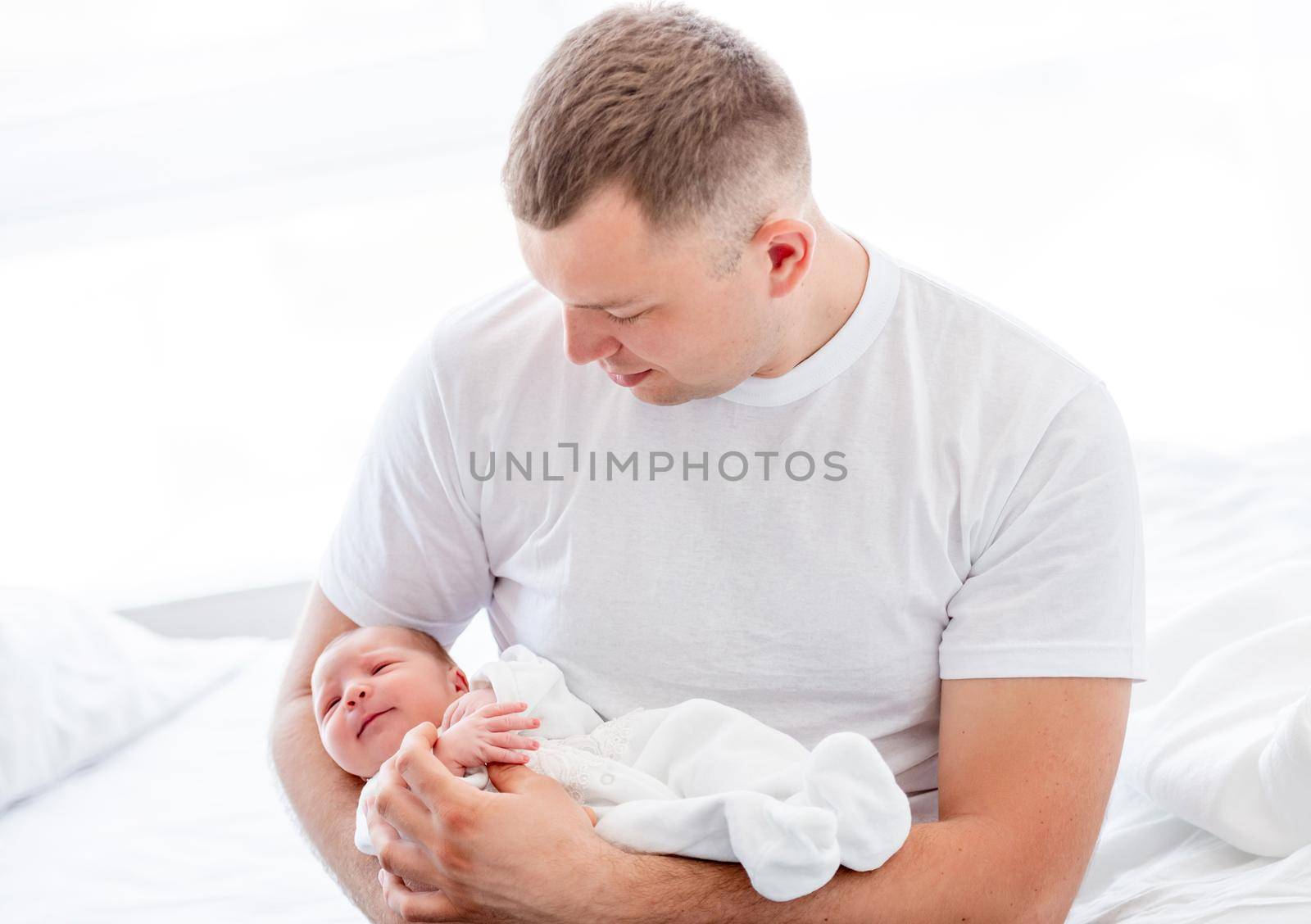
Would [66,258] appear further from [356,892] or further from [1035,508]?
[1035,508]

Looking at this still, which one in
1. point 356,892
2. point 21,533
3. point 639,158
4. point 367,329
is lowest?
point 21,533

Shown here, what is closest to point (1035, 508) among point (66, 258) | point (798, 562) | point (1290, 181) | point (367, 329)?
point (798, 562)

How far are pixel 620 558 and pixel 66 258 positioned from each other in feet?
7.33

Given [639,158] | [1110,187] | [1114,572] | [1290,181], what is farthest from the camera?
[1110,187]

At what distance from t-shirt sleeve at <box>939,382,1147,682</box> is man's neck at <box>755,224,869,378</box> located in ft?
0.86

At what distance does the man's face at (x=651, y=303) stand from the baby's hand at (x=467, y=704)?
1.25 feet

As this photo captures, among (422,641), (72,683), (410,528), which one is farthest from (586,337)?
(72,683)

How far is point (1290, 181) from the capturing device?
114 inches

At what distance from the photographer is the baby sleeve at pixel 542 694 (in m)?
1.45

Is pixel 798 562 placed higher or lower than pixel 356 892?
higher

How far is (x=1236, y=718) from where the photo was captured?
1.60 m

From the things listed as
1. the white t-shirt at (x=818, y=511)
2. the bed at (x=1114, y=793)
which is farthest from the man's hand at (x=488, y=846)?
the bed at (x=1114, y=793)

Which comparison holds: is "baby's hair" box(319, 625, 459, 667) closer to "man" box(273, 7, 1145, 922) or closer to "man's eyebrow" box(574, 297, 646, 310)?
"man" box(273, 7, 1145, 922)

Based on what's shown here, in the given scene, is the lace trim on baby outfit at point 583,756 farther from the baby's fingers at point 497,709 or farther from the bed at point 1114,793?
the bed at point 1114,793
